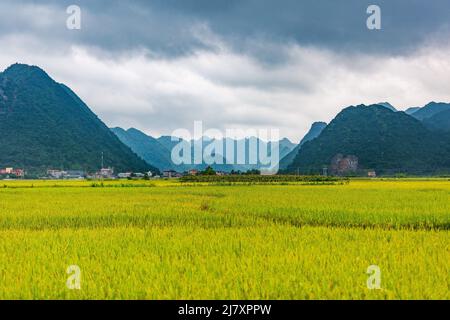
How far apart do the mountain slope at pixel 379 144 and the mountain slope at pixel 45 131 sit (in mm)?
53612

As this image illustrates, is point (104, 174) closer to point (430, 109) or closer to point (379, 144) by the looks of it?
point (379, 144)

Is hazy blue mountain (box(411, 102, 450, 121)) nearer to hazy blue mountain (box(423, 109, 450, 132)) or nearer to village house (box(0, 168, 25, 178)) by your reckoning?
hazy blue mountain (box(423, 109, 450, 132))

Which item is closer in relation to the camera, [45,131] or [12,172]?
[12,172]

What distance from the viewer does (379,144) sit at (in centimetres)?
10319

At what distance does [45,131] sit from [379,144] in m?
82.9

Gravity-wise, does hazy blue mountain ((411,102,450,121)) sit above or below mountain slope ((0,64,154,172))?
above

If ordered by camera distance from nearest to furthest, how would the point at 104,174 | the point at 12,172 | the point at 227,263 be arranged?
the point at 227,263, the point at 12,172, the point at 104,174

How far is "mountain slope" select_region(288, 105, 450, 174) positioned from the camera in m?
94.7

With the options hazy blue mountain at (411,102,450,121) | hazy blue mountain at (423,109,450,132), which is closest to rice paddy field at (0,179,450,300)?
hazy blue mountain at (423,109,450,132)

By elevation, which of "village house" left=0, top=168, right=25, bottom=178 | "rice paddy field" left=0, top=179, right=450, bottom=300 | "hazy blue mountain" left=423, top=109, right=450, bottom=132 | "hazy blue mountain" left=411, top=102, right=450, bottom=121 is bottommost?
"village house" left=0, top=168, right=25, bottom=178

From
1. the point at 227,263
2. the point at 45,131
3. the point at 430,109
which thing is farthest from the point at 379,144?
the point at 227,263

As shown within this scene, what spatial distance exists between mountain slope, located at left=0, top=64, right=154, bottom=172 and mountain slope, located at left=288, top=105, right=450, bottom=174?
53612mm
